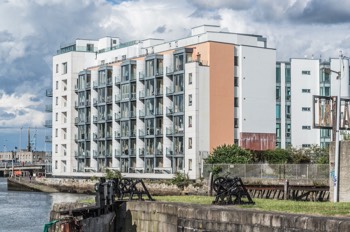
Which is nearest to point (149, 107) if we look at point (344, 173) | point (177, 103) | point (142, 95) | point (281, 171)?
point (142, 95)

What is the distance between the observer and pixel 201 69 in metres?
107

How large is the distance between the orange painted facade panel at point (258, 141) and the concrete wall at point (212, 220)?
77.0 meters

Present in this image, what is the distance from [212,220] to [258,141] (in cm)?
Answer: 8469

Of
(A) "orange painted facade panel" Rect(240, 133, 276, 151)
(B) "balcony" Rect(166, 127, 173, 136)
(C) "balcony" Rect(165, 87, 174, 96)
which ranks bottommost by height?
(A) "orange painted facade panel" Rect(240, 133, 276, 151)

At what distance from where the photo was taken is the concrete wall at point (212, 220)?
2348 cm

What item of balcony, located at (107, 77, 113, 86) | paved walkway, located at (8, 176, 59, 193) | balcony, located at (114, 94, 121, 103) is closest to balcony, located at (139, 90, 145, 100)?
balcony, located at (114, 94, 121, 103)

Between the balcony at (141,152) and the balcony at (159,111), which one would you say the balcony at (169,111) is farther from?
the balcony at (141,152)

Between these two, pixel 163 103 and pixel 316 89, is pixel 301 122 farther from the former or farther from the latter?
pixel 163 103

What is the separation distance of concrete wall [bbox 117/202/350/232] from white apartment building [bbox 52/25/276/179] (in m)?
71.3

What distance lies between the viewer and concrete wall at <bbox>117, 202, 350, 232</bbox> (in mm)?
23484

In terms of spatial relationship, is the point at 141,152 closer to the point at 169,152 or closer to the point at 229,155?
the point at 169,152

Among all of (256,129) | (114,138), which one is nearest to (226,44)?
(256,129)

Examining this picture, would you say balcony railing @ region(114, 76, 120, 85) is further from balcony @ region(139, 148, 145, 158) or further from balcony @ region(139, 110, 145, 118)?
balcony @ region(139, 148, 145, 158)

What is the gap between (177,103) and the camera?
361ft
